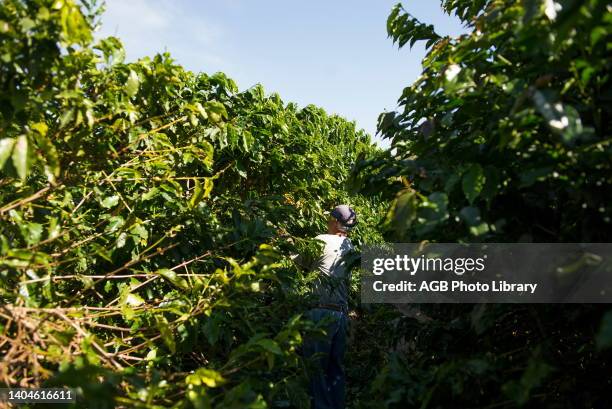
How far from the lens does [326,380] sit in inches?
140

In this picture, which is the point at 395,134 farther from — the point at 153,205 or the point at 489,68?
the point at 153,205

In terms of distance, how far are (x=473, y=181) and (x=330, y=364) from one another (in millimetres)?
2497

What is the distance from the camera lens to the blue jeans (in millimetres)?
3471

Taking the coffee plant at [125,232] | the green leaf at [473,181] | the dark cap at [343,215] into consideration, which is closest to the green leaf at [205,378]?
the coffee plant at [125,232]

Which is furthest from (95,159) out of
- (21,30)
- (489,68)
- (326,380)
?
(326,380)

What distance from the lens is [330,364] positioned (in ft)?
11.8

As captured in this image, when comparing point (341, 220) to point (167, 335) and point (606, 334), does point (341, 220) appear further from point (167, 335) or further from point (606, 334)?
point (606, 334)

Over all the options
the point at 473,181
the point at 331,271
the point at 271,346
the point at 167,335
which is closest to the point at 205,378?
the point at 271,346

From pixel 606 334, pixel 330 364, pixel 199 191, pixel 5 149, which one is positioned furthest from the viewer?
pixel 330 364

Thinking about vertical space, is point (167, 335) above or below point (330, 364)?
below

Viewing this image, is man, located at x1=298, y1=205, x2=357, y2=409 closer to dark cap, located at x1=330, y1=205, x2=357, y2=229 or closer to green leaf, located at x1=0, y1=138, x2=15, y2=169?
dark cap, located at x1=330, y1=205, x2=357, y2=229

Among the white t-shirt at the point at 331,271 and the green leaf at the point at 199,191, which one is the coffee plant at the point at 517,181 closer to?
the green leaf at the point at 199,191

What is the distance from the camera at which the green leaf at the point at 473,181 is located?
1.45 metres

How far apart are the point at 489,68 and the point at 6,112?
5.93ft
